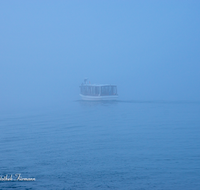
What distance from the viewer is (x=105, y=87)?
64500 mm

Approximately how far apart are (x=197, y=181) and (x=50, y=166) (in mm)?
6948

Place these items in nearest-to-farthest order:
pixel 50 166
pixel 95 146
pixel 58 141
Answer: pixel 50 166, pixel 95 146, pixel 58 141

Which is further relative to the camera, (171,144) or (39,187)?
(171,144)

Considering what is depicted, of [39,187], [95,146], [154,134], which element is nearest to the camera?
[39,187]

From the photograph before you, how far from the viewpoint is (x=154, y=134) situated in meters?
21.7

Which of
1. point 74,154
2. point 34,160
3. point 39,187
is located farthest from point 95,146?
point 39,187

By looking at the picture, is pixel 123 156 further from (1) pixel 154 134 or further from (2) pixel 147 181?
(1) pixel 154 134

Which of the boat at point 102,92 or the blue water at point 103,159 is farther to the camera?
the boat at point 102,92

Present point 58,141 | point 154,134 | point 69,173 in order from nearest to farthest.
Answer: point 69,173 → point 58,141 → point 154,134

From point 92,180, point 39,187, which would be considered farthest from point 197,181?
point 39,187

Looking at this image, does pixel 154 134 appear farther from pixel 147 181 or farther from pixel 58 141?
pixel 147 181

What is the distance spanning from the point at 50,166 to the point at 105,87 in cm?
5164

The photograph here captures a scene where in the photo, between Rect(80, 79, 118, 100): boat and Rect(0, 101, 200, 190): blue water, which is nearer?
Rect(0, 101, 200, 190): blue water

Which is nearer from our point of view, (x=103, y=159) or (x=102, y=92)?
(x=103, y=159)
